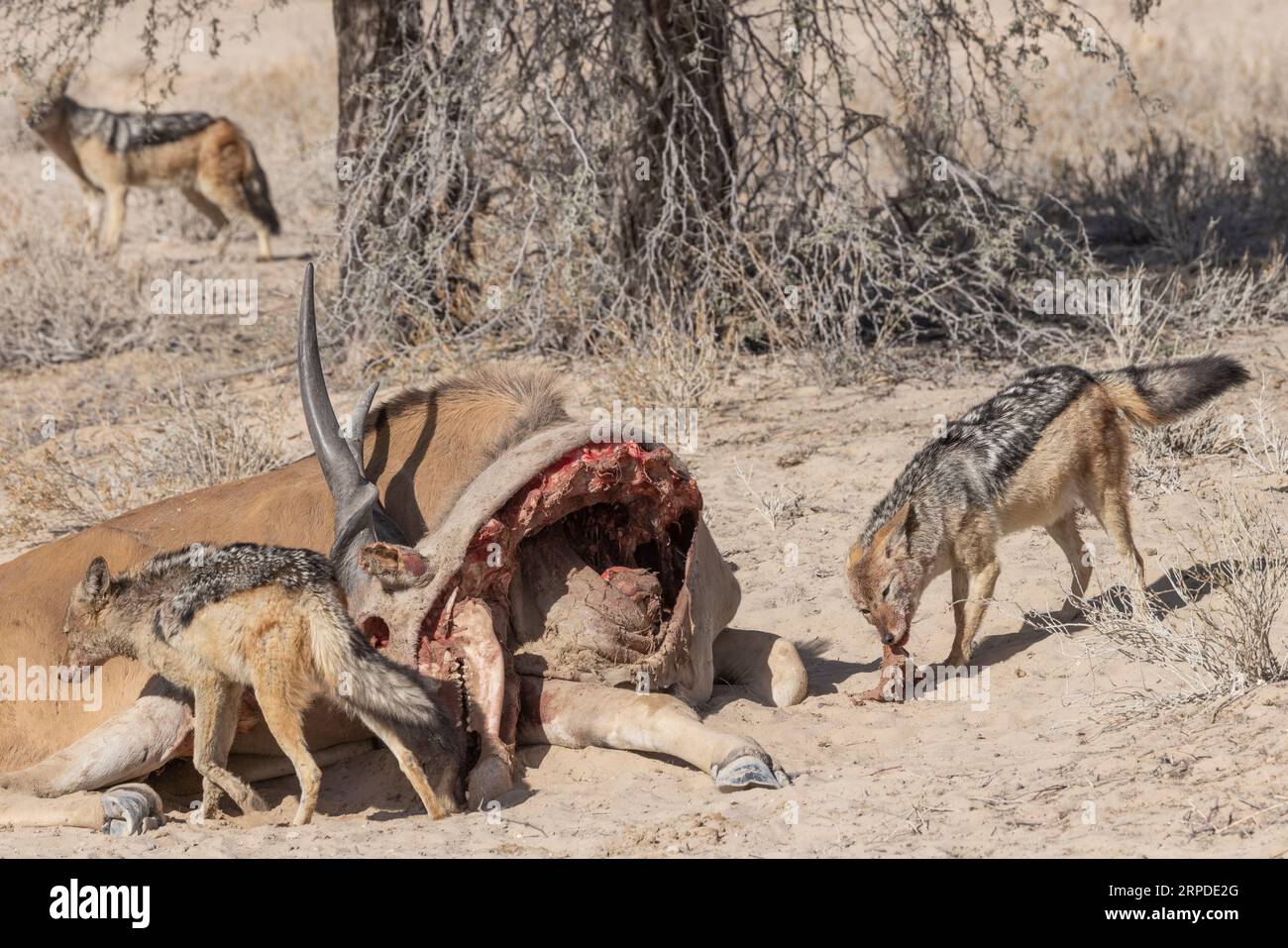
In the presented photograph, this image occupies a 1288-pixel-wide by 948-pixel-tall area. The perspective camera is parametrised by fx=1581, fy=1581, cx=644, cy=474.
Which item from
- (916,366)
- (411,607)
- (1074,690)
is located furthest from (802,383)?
(411,607)

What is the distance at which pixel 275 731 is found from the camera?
5.01 metres

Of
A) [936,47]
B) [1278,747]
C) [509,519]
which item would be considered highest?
[936,47]

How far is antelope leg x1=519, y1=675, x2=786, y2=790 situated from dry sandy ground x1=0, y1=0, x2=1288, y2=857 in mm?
69

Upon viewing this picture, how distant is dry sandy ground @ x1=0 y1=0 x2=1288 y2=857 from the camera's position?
4508mm

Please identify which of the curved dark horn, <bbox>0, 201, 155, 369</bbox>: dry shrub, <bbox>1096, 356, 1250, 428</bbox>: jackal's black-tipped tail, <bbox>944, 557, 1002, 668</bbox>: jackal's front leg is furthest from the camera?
<bbox>0, 201, 155, 369</bbox>: dry shrub

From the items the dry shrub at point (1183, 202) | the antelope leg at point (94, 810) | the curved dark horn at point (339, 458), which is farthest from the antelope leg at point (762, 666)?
the dry shrub at point (1183, 202)

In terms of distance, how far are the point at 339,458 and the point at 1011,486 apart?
2.76m

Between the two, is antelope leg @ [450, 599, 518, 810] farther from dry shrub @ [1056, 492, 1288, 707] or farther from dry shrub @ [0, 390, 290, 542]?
dry shrub @ [0, 390, 290, 542]

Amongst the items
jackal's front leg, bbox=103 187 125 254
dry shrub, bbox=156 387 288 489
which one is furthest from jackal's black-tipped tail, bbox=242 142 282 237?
dry shrub, bbox=156 387 288 489

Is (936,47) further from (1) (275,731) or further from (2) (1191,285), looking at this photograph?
(1) (275,731)

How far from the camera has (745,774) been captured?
4.96m

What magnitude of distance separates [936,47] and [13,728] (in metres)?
7.07

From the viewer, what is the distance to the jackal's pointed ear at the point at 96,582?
536cm

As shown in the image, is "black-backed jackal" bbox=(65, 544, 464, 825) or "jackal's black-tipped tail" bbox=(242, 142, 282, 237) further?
"jackal's black-tipped tail" bbox=(242, 142, 282, 237)
